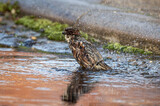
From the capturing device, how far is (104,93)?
355 centimetres

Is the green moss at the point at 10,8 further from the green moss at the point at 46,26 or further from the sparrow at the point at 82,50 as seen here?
→ the sparrow at the point at 82,50

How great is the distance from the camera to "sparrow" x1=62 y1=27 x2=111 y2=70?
4621 mm

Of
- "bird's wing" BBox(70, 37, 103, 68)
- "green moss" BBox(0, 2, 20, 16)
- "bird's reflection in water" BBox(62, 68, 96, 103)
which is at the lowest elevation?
"bird's reflection in water" BBox(62, 68, 96, 103)

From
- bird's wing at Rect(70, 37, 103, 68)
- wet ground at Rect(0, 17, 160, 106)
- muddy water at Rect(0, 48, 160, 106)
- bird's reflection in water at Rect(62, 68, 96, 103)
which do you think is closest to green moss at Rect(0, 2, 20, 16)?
wet ground at Rect(0, 17, 160, 106)

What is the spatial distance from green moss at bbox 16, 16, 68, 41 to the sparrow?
3.51 meters

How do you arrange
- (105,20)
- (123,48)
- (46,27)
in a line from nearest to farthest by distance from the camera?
1. (123,48)
2. (105,20)
3. (46,27)

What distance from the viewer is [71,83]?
159 inches

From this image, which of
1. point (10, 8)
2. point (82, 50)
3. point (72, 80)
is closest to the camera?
point (72, 80)

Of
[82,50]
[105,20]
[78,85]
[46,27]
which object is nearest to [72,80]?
[78,85]

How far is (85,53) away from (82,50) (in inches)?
2.8

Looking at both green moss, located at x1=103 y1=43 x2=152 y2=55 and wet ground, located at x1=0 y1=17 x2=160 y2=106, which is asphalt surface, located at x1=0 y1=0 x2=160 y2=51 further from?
wet ground, located at x1=0 y1=17 x2=160 y2=106

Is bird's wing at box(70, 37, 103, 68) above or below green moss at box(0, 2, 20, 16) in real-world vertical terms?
below

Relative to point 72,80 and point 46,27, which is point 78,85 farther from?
point 46,27

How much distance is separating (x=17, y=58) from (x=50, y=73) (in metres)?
1.49
